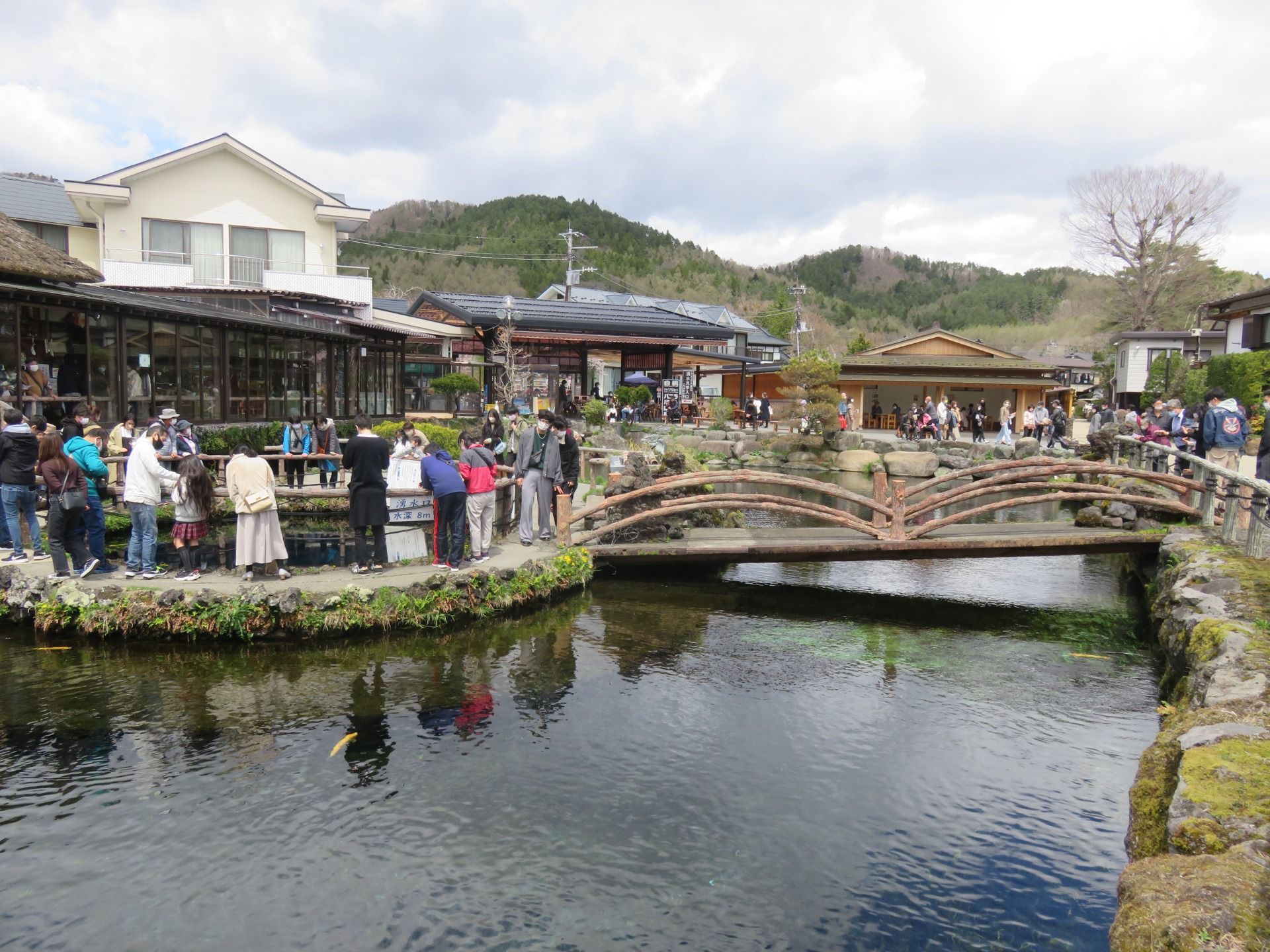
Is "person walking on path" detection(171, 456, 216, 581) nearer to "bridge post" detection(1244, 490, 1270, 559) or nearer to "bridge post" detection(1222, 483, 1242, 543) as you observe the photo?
"bridge post" detection(1244, 490, 1270, 559)

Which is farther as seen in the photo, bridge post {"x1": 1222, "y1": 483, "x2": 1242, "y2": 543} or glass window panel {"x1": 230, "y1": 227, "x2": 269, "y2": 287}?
glass window panel {"x1": 230, "y1": 227, "x2": 269, "y2": 287}

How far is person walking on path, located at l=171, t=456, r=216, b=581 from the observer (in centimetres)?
966

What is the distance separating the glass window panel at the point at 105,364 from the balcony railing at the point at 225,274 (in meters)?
8.90

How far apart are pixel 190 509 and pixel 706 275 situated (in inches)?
3264

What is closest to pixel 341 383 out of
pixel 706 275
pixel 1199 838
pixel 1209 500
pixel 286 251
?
pixel 286 251

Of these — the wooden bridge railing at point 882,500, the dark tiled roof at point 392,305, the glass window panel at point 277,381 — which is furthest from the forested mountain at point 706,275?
the wooden bridge railing at point 882,500

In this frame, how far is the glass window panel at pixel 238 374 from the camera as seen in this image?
1939cm

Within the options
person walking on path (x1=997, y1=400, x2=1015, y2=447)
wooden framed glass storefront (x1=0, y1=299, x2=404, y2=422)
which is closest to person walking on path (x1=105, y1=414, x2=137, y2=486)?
wooden framed glass storefront (x1=0, y1=299, x2=404, y2=422)

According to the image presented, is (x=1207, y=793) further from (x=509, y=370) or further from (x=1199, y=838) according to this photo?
(x=509, y=370)

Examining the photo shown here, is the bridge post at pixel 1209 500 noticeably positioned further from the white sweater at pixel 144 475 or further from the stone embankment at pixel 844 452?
the stone embankment at pixel 844 452

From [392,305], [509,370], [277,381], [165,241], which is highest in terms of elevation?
[165,241]

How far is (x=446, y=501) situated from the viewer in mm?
10219

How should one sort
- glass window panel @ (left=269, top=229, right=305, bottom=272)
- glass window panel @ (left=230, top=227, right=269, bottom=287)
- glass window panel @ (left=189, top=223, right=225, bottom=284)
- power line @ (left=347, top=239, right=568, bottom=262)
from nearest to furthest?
glass window panel @ (left=189, top=223, right=225, bottom=284)
glass window panel @ (left=230, top=227, right=269, bottom=287)
glass window panel @ (left=269, top=229, right=305, bottom=272)
power line @ (left=347, top=239, right=568, bottom=262)

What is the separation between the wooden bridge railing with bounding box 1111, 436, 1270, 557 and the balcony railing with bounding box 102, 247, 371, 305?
22018mm
